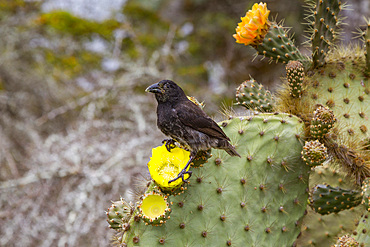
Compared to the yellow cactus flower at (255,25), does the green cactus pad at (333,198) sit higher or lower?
lower

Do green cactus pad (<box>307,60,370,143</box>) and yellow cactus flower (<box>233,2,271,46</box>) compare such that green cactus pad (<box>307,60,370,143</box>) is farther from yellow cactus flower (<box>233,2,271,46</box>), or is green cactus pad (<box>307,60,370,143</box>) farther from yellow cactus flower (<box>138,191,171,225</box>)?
yellow cactus flower (<box>138,191,171,225</box>)

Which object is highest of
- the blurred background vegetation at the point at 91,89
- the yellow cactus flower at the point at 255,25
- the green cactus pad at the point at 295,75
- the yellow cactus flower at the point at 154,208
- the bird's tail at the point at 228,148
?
the blurred background vegetation at the point at 91,89

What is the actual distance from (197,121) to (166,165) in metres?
0.22

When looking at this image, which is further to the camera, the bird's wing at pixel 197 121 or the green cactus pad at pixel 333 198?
the green cactus pad at pixel 333 198

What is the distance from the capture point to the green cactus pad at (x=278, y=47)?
183 centimetres

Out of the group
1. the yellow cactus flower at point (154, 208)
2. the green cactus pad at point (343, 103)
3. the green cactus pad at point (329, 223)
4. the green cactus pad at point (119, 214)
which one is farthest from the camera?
the green cactus pad at point (329, 223)

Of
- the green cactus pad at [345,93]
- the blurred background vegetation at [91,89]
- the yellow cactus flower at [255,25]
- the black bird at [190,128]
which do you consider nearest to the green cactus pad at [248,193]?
the black bird at [190,128]

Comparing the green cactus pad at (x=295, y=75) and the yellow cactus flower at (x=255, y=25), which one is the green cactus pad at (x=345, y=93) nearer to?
the green cactus pad at (x=295, y=75)

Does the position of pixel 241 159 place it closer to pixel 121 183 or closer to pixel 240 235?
pixel 240 235

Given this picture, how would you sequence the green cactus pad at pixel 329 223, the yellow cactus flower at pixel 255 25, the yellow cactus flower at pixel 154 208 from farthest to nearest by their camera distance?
the green cactus pad at pixel 329 223 < the yellow cactus flower at pixel 255 25 < the yellow cactus flower at pixel 154 208

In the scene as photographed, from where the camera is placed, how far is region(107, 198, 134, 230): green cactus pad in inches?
57.6

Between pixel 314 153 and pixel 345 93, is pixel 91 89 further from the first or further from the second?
pixel 314 153

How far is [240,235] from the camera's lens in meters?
1.56

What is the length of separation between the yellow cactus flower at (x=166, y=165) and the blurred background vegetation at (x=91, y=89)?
162 cm
